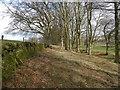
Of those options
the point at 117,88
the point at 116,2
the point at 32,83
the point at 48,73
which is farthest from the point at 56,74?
the point at 116,2

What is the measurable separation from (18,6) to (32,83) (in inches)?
481

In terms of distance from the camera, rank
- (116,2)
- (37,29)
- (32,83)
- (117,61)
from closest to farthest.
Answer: (32,83), (116,2), (117,61), (37,29)

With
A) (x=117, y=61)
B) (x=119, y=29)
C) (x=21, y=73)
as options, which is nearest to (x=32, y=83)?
(x=21, y=73)

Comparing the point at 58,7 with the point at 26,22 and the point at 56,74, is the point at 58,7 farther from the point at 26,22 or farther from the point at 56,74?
the point at 56,74

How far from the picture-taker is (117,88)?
4133mm

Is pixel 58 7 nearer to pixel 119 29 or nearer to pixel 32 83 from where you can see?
pixel 119 29

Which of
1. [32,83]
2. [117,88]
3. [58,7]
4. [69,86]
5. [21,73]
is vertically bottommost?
[117,88]

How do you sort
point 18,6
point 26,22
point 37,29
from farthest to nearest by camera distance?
point 37,29 < point 26,22 < point 18,6

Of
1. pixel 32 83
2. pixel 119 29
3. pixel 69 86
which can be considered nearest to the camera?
pixel 32 83

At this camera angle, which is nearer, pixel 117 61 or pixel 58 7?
pixel 117 61

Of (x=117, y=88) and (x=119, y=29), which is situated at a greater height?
(x=119, y=29)

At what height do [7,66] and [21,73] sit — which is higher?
[7,66]

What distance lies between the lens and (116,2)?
28.2 feet

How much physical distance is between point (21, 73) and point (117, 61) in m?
9.32
